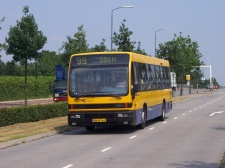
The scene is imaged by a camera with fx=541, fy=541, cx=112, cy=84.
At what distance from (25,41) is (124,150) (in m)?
24.9

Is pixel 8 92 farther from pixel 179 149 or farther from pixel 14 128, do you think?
pixel 179 149

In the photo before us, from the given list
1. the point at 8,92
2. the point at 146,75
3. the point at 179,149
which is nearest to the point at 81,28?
the point at 8,92

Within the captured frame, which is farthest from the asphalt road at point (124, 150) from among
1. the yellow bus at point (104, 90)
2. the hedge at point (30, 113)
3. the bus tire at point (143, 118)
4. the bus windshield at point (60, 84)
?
the bus windshield at point (60, 84)

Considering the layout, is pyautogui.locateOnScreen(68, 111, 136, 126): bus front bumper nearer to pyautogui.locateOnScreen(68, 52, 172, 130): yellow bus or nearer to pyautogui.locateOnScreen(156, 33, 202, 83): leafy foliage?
pyautogui.locateOnScreen(68, 52, 172, 130): yellow bus

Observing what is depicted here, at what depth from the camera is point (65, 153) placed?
1509 cm

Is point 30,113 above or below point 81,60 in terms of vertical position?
below

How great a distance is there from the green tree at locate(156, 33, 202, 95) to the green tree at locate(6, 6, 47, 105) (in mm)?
35916

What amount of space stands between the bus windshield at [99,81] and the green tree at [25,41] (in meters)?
18.4

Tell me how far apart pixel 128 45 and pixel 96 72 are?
88.1ft

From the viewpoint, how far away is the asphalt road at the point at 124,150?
511 inches

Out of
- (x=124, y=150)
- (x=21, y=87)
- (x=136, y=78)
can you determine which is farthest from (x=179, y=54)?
(x=124, y=150)

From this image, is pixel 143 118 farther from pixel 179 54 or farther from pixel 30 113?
pixel 179 54

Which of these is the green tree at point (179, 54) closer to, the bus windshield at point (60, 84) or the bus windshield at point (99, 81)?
the bus windshield at point (60, 84)

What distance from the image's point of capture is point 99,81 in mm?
20766
